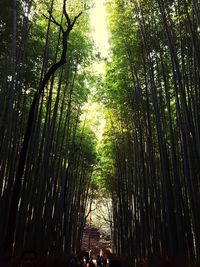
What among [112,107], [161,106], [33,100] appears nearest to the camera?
[33,100]

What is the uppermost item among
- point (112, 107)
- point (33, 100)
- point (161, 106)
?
point (112, 107)

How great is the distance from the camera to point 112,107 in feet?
27.5

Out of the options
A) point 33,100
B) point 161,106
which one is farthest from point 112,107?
point 33,100

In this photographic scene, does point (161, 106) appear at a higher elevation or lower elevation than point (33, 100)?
higher

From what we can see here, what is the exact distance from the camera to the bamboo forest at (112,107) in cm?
402

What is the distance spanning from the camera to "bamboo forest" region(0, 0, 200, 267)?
4.02 meters

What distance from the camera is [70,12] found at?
643cm

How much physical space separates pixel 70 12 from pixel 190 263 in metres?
5.74

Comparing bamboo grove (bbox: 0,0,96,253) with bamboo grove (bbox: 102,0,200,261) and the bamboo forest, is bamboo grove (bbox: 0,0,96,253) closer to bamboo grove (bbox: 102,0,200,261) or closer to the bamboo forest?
the bamboo forest

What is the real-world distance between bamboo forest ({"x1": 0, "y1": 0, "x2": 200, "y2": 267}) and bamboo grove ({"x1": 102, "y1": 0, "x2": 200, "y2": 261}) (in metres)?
0.02

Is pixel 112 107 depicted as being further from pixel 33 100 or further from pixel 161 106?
pixel 33 100

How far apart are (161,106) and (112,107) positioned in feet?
10.7

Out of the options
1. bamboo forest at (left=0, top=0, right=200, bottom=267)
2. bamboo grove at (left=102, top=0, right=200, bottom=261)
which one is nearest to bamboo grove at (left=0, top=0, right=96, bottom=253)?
bamboo forest at (left=0, top=0, right=200, bottom=267)

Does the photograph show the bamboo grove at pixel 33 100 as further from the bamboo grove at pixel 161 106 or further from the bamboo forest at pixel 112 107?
the bamboo grove at pixel 161 106
